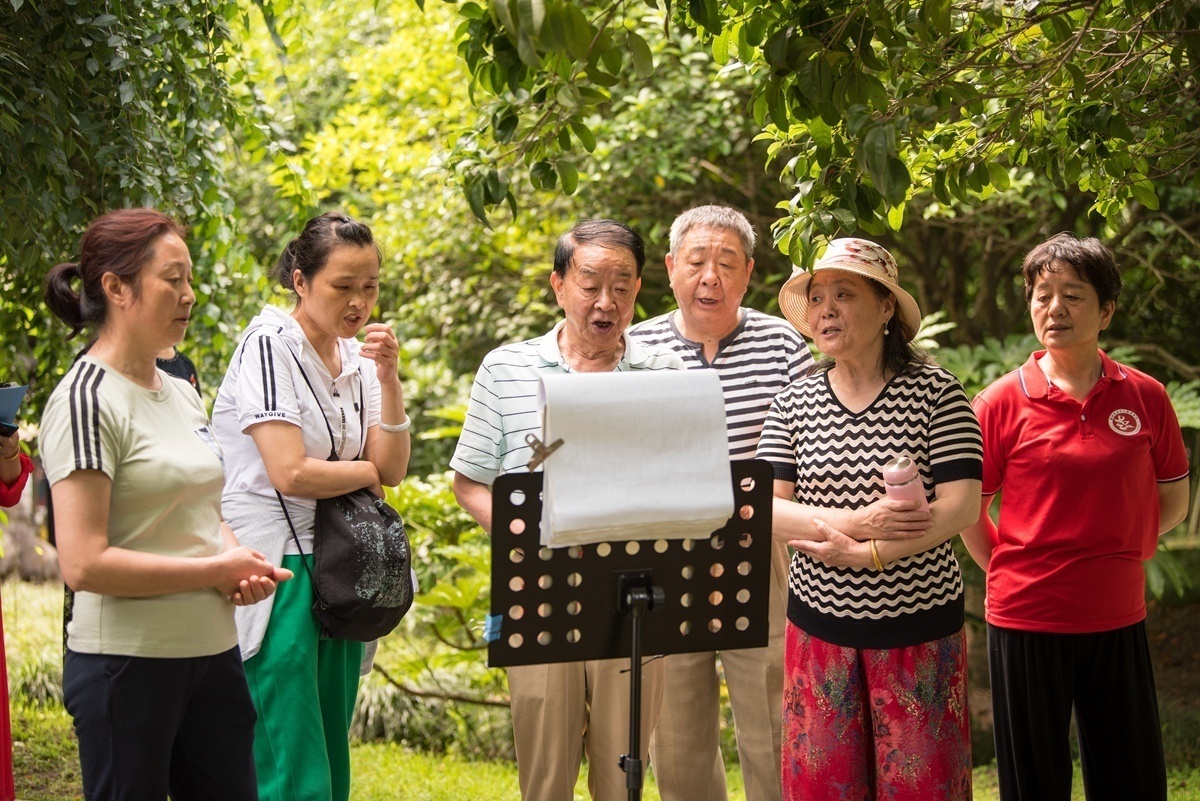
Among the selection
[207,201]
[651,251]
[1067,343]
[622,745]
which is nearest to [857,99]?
[1067,343]

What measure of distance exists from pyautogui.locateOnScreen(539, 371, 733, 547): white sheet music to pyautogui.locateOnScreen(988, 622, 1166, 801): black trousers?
4.66ft

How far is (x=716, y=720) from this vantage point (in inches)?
143

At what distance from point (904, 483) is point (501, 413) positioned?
3.65 ft

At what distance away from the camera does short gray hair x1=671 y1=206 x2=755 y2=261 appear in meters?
3.80

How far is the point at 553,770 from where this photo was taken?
10.7 ft

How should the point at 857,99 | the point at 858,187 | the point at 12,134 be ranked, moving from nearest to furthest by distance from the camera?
the point at 857,99, the point at 858,187, the point at 12,134

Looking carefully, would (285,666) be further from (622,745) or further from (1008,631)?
(1008,631)

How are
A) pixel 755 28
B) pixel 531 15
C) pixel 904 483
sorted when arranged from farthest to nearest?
pixel 904 483 < pixel 755 28 < pixel 531 15

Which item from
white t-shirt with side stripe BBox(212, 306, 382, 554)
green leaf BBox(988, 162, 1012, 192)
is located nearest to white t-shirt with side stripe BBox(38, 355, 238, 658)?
white t-shirt with side stripe BBox(212, 306, 382, 554)

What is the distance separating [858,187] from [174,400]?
1.65 meters

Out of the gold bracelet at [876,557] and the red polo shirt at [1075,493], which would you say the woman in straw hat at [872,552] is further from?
the red polo shirt at [1075,493]

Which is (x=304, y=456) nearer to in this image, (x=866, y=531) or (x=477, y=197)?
(x=477, y=197)

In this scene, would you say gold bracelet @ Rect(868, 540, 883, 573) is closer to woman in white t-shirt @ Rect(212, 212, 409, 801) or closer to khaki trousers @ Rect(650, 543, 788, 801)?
khaki trousers @ Rect(650, 543, 788, 801)

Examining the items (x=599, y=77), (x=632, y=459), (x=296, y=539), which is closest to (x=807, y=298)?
(x=632, y=459)
